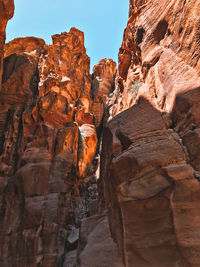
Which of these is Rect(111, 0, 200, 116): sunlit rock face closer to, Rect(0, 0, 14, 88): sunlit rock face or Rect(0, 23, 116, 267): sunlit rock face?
Rect(0, 23, 116, 267): sunlit rock face

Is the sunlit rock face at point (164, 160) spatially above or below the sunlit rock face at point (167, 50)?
below

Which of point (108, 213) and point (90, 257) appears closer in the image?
point (90, 257)

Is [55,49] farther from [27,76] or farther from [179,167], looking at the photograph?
[179,167]

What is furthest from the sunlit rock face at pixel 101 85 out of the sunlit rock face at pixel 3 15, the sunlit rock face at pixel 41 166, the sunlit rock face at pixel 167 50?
the sunlit rock face at pixel 167 50

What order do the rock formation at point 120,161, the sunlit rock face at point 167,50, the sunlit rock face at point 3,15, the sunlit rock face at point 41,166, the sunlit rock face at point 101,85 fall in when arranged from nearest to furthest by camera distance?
the rock formation at point 120,161, the sunlit rock face at point 167,50, the sunlit rock face at point 41,166, the sunlit rock face at point 3,15, the sunlit rock face at point 101,85

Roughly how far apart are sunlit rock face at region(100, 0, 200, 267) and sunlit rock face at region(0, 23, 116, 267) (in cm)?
511

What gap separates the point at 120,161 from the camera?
5.07 m

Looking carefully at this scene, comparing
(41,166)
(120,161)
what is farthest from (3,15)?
(120,161)

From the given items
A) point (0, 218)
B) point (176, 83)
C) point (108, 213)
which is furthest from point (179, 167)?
point (0, 218)

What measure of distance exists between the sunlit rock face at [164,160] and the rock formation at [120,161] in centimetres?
2

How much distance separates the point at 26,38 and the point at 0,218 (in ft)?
67.5

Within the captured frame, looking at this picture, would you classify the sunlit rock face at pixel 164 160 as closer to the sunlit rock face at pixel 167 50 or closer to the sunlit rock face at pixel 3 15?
the sunlit rock face at pixel 167 50

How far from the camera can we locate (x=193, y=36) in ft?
17.6

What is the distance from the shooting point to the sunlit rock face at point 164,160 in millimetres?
3953
